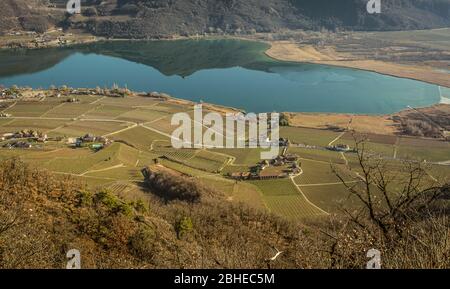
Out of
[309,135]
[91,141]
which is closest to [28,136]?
[91,141]

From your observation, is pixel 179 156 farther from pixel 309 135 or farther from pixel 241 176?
pixel 309 135

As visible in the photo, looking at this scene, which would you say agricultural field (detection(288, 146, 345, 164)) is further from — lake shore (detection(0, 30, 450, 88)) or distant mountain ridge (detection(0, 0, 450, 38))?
distant mountain ridge (detection(0, 0, 450, 38))

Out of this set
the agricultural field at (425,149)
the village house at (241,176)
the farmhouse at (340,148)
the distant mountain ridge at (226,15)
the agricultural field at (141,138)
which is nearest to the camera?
the village house at (241,176)

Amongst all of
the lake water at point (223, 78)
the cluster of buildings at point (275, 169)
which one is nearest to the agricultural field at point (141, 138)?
the cluster of buildings at point (275, 169)

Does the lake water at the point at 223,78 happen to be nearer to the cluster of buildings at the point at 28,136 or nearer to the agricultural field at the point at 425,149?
the agricultural field at the point at 425,149

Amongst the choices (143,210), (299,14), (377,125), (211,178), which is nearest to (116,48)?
(299,14)
